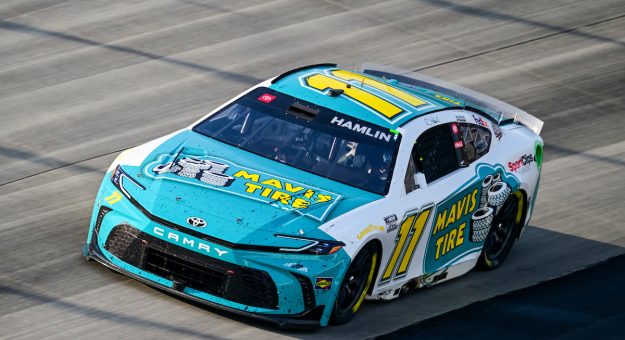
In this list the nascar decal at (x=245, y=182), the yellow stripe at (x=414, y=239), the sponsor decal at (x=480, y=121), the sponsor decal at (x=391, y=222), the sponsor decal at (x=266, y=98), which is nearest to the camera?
the nascar decal at (x=245, y=182)

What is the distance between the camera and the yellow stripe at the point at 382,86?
10.7 meters

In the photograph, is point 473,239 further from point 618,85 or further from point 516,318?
point 618,85

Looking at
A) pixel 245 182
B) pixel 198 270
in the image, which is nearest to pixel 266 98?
pixel 245 182

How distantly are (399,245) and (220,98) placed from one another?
5365mm

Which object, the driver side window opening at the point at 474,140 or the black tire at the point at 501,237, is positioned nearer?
the driver side window opening at the point at 474,140

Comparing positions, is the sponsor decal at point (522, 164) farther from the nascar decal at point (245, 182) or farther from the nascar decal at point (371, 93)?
the nascar decal at point (245, 182)

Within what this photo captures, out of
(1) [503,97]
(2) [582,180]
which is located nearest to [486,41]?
(1) [503,97]

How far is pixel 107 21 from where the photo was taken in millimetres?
16344

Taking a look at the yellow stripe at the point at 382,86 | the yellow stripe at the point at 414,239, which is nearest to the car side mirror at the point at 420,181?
the yellow stripe at the point at 414,239

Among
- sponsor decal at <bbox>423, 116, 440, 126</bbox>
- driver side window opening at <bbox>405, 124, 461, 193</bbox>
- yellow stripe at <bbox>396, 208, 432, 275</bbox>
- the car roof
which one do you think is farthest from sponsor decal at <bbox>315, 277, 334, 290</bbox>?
sponsor decal at <bbox>423, 116, 440, 126</bbox>

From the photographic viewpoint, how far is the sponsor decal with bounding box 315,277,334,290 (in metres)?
8.82

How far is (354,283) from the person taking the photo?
30.4ft

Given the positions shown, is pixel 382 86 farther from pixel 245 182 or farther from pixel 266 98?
pixel 245 182

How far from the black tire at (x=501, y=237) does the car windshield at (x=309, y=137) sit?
143 centimetres
